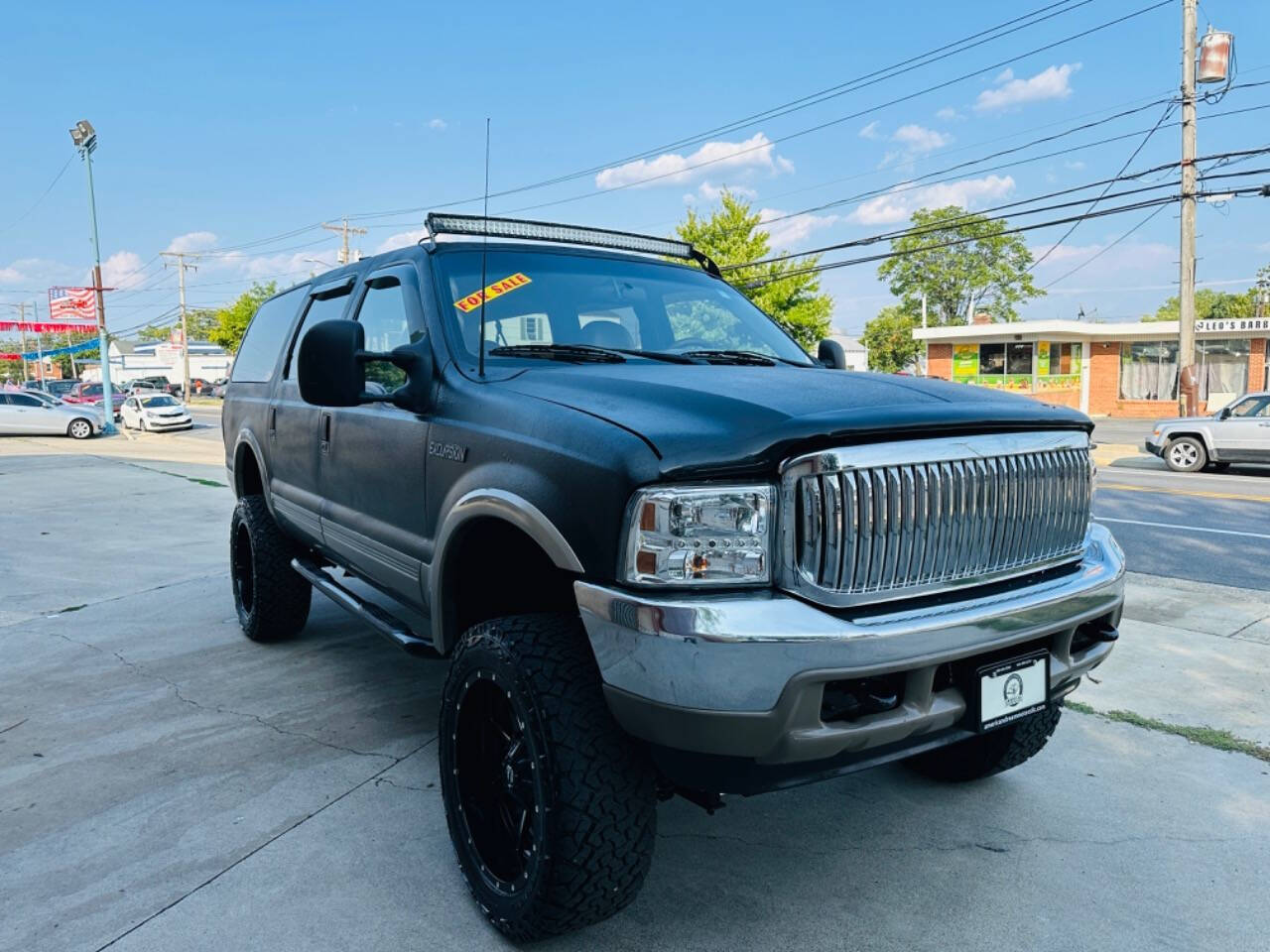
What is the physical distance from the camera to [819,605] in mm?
2055

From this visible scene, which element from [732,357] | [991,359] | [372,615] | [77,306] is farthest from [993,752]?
[77,306]

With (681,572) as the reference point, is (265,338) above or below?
above

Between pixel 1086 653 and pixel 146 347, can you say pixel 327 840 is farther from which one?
pixel 146 347

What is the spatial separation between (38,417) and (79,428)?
3.59ft

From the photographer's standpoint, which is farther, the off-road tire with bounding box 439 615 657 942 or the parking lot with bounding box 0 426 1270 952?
the parking lot with bounding box 0 426 1270 952

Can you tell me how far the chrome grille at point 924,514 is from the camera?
6.76 ft

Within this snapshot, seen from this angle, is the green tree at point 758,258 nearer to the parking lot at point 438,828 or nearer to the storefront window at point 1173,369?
the storefront window at point 1173,369

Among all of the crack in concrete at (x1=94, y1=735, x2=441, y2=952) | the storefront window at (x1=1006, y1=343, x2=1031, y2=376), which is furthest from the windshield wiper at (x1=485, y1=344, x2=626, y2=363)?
the storefront window at (x1=1006, y1=343, x2=1031, y2=376)

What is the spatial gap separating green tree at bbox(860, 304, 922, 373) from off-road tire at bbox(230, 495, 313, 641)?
193ft

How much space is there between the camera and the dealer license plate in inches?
88.3

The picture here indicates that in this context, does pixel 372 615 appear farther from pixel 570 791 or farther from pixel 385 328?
pixel 570 791

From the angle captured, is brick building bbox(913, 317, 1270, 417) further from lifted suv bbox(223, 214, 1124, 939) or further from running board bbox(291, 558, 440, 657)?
lifted suv bbox(223, 214, 1124, 939)

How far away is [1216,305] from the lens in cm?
8500

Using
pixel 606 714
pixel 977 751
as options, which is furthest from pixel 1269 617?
pixel 606 714
